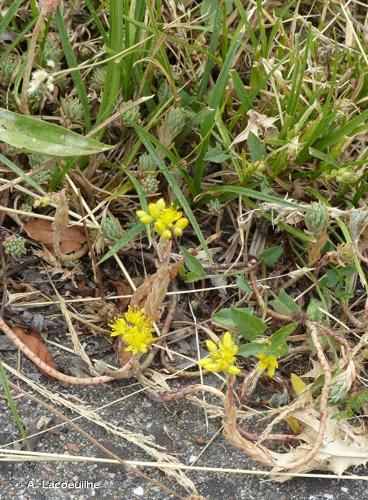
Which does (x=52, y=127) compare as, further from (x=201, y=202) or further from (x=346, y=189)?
(x=346, y=189)

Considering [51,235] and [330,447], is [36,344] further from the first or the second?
[330,447]

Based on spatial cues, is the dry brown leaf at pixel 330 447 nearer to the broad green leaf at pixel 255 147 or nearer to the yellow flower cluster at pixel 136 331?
the yellow flower cluster at pixel 136 331

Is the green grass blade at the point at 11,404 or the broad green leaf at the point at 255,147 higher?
the broad green leaf at the point at 255,147

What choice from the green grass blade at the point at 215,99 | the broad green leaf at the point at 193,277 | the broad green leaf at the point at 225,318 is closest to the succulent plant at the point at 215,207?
the green grass blade at the point at 215,99

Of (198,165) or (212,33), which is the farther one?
(212,33)

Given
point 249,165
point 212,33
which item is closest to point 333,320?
point 249,165

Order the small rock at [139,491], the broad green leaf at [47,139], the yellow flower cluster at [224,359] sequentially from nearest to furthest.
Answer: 1. the yellow flower cluster at [224,359]
2. the small rock at [139,491]
3. the broad green leaf at [47,139]

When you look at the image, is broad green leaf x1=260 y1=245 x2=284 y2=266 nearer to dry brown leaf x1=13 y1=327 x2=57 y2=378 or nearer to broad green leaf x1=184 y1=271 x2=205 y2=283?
broad green leaf x1=184 y1=271 x2=205 y2=283
